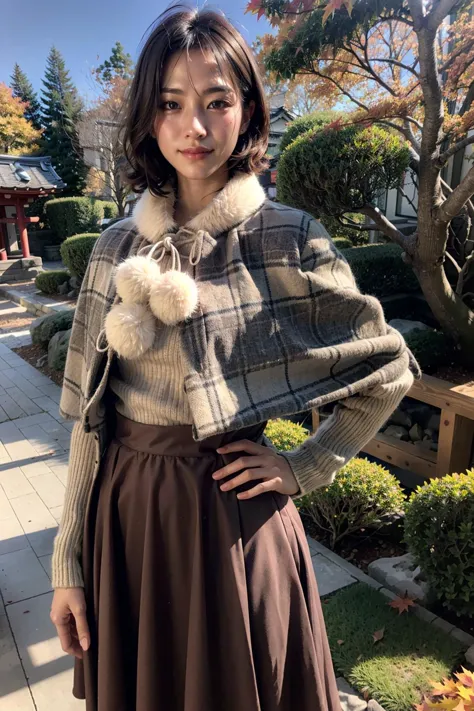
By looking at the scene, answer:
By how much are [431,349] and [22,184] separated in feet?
50.4

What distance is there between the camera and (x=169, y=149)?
3.84ft

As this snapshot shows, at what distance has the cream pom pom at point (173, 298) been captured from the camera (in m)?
1.05

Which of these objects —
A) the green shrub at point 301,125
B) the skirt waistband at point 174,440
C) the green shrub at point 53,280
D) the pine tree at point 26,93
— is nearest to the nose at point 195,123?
the skirt waistband at point 174,440

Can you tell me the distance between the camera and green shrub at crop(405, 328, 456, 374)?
3748mm

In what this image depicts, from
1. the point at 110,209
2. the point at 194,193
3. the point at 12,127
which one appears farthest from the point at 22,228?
the point at 194,193

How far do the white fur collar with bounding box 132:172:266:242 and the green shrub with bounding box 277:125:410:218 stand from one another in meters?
2.76

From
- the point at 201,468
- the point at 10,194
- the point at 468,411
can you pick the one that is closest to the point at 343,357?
the point at 201,468

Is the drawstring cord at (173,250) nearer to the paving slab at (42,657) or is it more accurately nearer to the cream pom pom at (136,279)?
the cream pom pom at (136,279)

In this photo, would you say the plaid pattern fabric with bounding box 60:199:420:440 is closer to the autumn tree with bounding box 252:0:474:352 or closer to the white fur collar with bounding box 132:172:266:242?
the white fur collar with bounding box 132:172:266:242

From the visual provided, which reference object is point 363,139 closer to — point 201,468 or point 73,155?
point 201,468

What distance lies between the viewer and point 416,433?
3828 mm

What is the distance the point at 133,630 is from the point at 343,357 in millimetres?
836

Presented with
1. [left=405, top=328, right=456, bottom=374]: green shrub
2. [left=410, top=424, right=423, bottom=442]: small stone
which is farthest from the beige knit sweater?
[left=410, top=424, right=423, bottom=442]: small stone

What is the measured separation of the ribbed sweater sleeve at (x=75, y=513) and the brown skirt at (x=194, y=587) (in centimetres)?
4
